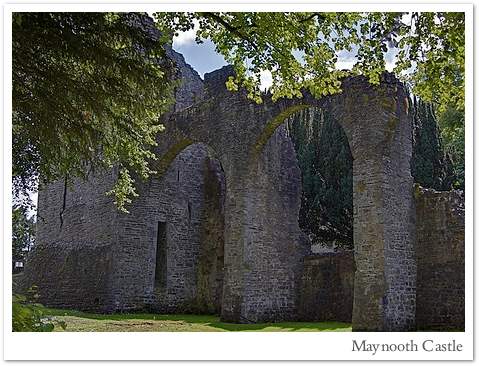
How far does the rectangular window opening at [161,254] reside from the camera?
18453mm

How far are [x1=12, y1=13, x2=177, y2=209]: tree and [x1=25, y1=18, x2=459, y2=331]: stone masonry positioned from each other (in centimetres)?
509

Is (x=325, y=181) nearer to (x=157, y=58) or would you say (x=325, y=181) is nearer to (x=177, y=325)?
(x=177, y=325)

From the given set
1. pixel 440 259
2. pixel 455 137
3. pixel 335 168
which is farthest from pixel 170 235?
pixel 455 137

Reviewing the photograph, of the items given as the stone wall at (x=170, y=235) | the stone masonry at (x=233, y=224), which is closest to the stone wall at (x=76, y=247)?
the stone masonry at (x=233, y=224)

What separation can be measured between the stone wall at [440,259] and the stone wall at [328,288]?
80.1 inches

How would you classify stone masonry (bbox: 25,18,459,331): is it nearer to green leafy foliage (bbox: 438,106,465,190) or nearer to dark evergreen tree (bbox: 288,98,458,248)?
green leafy foliage (bbox: 438,106,465,190)

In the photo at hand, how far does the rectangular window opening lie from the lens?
727 inches

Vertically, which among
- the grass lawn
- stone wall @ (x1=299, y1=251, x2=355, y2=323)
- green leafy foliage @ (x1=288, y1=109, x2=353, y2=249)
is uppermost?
green leafy foliage @ (x1=288, y1=109, x2=353, y2=249)

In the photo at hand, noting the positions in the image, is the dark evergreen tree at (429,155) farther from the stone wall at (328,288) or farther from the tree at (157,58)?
the tree at (157,58)

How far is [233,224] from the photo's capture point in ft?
50.1

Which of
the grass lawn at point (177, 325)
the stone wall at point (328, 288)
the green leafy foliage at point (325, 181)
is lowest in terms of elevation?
the grass lawn at point (177, 325)

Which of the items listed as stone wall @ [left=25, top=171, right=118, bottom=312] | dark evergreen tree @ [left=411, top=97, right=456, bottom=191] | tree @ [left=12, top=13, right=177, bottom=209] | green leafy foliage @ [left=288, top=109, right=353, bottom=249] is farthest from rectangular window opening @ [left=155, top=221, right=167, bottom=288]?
dark evergreen tree @ [left=411, top=97, right=456, bottom=191]

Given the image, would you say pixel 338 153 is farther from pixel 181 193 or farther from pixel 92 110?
pixel 92 110
